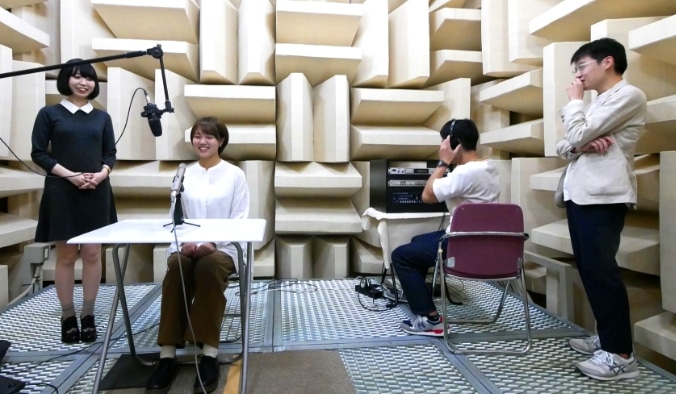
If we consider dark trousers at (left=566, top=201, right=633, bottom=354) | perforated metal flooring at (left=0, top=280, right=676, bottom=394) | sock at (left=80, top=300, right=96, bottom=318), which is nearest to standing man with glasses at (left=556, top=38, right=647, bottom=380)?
dark trousers at (left=566, top=201, right=633, bottom=354)

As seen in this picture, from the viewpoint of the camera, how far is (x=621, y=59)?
1684mm

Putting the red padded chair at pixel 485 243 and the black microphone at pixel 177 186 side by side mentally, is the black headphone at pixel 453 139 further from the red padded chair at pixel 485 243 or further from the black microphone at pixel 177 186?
the black microphone at pixel 177 186

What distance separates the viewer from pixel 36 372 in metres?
1.72

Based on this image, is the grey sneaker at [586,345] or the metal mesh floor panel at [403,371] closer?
the metal mesh floor panel at [403,371]

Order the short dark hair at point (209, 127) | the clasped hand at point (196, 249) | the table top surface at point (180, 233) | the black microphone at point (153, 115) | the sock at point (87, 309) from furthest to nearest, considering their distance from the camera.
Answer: the sock at point (87, 309) < the short dark hair at point (209, 127) < the clasped hand at point (196, 249) < the black microphone at point (153, 115) < the table top surface at point (180, 233)

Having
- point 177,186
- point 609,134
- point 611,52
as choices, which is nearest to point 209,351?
point 177,186

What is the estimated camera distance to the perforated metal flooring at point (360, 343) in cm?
162

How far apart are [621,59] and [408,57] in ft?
5.64

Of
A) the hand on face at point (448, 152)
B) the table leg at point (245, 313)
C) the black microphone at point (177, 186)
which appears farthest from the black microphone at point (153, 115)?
the hand on face at point (448, 152)

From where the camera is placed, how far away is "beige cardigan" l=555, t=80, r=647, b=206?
1.62 metres

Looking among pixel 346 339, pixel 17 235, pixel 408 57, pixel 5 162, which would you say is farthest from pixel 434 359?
pixel 5 162

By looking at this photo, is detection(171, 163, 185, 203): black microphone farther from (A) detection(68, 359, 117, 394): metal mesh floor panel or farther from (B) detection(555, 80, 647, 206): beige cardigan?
(B) detection(555, 80, 647, 206): beige cardigan

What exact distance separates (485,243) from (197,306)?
50.7 inches

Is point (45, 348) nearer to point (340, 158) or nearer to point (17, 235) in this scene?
point (17, 235)
